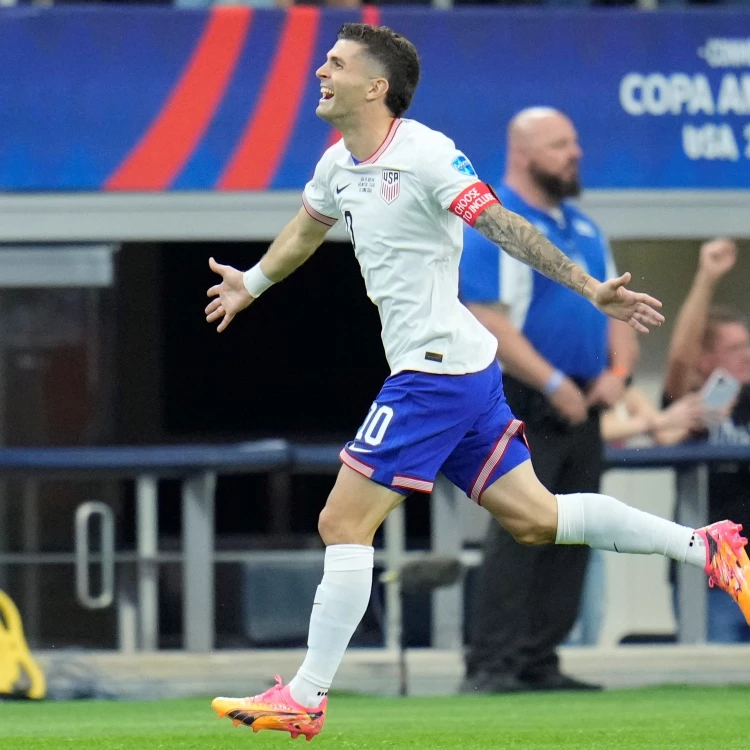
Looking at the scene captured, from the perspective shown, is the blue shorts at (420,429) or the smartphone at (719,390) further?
the smartphone at (719,390)

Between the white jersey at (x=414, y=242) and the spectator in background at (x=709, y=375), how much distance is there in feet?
12.2

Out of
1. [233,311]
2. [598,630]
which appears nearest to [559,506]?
[233,311]

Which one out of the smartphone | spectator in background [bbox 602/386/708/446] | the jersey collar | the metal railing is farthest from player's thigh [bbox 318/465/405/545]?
the smartphone

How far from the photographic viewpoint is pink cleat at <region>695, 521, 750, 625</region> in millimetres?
5156

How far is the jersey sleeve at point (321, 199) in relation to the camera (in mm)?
5188

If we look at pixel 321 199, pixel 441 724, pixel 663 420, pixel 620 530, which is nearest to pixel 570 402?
pixel 663 420

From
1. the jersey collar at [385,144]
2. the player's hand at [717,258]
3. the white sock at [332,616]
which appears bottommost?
the white sock at [332,616]

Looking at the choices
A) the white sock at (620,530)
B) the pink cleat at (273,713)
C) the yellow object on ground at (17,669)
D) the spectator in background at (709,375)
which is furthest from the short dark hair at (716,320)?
the pink cleat at (273,713)

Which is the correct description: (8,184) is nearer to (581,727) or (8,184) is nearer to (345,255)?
(345,255)

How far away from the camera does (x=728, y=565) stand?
5.17m

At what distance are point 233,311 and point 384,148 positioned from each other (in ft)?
2.45

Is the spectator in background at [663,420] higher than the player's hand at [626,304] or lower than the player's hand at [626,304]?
lower

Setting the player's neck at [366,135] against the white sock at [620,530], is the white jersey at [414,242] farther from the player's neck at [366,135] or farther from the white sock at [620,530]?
the white sock at [620,530]

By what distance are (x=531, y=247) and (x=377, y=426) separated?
629 mm
